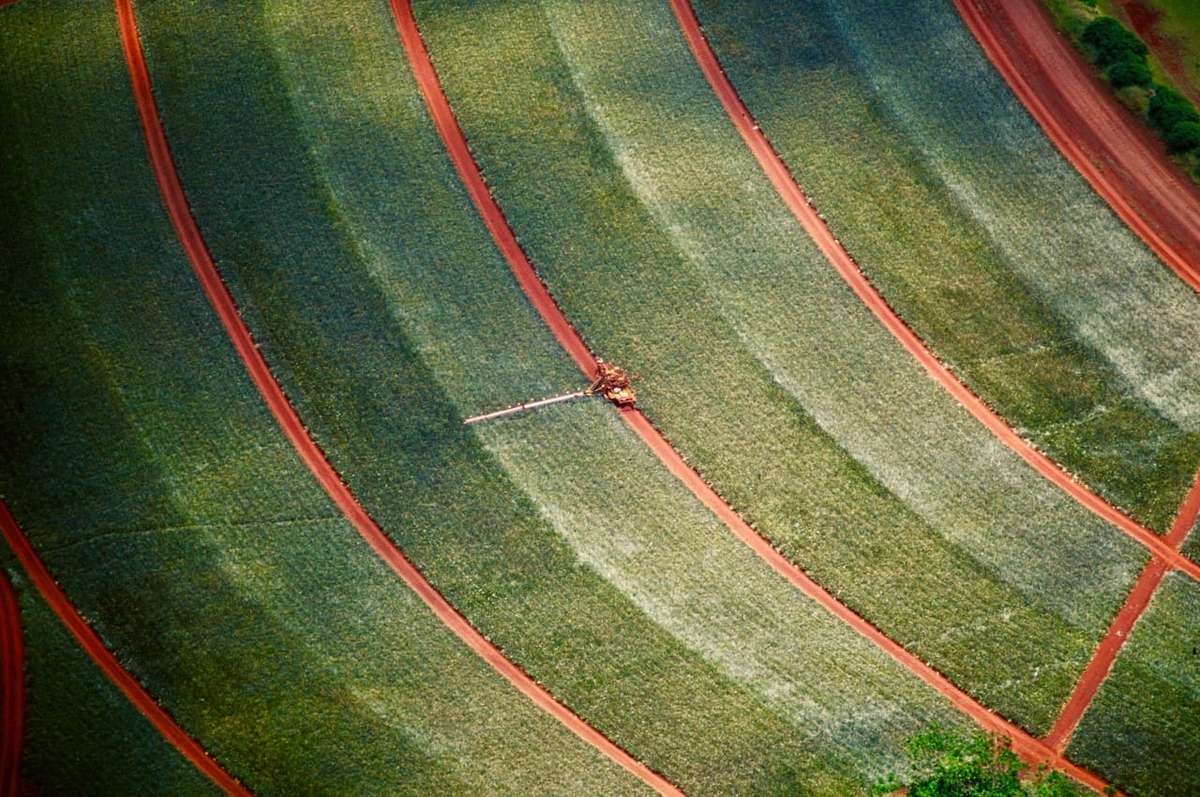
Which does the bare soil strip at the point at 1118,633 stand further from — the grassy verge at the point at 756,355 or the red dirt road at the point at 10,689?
the red dirt road at the point at 10,689

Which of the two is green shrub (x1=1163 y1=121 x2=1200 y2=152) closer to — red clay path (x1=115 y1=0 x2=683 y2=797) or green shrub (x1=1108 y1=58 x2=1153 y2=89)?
green shrub (x1=1108 y1=58 x2=1153 y2=89)

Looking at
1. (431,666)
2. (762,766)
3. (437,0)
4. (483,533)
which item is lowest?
(762,766)

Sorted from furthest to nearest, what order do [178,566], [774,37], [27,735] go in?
[774,37] → [178,566] → [27,735]

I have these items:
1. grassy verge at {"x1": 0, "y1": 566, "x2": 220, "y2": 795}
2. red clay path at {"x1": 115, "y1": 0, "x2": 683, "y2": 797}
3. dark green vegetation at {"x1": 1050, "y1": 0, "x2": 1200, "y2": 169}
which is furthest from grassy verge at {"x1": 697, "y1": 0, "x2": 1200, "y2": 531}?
grassy verge at {"x1": 0, "y1": 566, "x2": 220, "y2": 795}

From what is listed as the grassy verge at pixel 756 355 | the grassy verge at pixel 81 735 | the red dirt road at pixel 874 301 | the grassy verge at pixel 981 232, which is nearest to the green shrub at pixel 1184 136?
the grassy verge at pixel 981 232

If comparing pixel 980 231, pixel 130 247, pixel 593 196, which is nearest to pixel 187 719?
pixel 130 247

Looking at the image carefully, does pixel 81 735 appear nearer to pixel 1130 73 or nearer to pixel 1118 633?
pixel 1118 633

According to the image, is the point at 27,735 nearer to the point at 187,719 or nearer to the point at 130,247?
the point at 187,719
